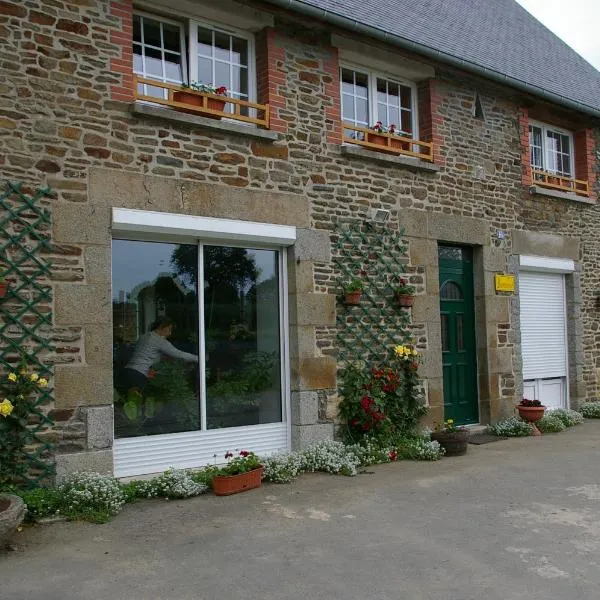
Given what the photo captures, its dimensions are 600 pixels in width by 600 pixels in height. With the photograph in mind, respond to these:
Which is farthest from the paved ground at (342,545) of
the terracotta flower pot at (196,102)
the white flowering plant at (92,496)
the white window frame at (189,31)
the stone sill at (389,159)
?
the white window frame at (189,31)

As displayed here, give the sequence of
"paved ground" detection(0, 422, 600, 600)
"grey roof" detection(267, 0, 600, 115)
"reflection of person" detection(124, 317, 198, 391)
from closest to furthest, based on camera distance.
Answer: "paved ground" detection(0, 422, 600, 600) < "reflection of person" detection(124, 317, 198, 391) < "grey roof" detection(267, 0, 600, 115)

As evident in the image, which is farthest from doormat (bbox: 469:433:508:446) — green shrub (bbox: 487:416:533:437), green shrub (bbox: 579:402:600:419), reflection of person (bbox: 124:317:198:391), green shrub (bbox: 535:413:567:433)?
reflection of person (bbox: 124:317:198:391)

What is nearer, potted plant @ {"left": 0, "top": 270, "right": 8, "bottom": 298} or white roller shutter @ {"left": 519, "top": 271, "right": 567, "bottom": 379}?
potted plant @ {"left": 0, "top": 270, "right": 8, "bottom": 298}

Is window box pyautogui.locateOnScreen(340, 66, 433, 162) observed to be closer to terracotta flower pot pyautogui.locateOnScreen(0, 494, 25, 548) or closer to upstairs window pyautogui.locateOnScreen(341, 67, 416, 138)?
upstairs window pyautogui.locateOnScreen(341, 67, 416, 138)

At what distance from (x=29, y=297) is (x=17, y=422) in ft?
3.52

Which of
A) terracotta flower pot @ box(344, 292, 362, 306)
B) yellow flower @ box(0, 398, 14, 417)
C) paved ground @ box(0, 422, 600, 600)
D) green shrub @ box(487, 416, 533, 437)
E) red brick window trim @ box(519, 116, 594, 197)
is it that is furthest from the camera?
red brick window trim @ box(519, 116, 594, 197)

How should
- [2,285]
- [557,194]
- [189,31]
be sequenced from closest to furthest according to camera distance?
[2,285] → [189,31] → [557,194]

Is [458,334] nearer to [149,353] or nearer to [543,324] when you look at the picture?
[543,324]

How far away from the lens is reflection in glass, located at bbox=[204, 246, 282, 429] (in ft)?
22.1

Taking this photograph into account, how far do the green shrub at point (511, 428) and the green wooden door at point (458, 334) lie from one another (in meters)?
0.32

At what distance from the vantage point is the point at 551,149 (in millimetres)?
10672

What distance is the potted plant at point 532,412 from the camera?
8961mm

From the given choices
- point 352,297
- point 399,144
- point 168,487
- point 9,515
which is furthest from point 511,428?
point 9,515

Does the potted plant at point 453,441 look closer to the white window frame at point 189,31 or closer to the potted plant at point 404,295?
the potted plant at point 404,295
